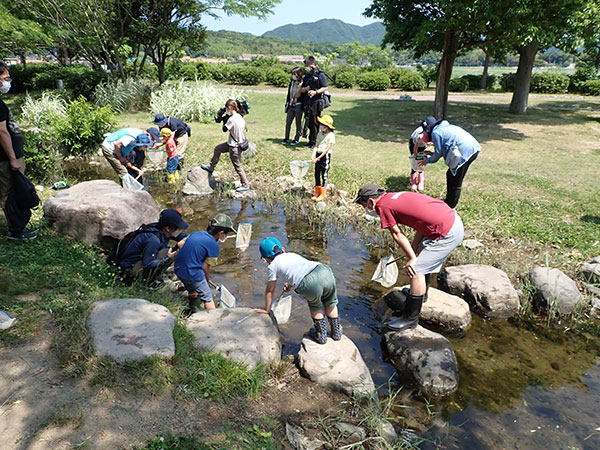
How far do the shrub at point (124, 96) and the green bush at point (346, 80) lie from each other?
574 inches

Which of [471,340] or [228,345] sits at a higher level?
[228,345]

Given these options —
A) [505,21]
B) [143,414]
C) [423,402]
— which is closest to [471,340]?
[423,402]

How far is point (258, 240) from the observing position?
22.1ft

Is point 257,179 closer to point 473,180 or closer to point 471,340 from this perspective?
point 473,180

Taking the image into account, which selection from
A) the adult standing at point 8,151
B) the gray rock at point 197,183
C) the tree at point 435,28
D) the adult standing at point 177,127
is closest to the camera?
the adult standing at point 8,151

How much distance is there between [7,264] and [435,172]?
758 cm

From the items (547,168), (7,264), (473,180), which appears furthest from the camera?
(547,168)

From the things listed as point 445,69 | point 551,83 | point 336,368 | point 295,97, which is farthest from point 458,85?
point 336,368

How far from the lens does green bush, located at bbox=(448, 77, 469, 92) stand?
26.1 m

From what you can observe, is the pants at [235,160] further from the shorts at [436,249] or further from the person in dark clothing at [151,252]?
the shorts at [436,249]

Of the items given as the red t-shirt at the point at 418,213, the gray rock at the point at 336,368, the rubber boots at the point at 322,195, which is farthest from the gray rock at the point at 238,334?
the rubber boots at the point at 322,195

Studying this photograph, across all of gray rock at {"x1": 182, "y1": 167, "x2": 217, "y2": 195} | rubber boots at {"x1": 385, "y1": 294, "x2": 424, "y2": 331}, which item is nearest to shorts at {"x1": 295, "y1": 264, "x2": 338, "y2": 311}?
Answer: rubber boots at {"x1": 385, "y1": 294, "x2": 424, "y2": 331}

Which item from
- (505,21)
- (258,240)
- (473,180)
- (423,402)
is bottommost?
(423,402)

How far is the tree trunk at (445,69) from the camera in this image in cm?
1270
